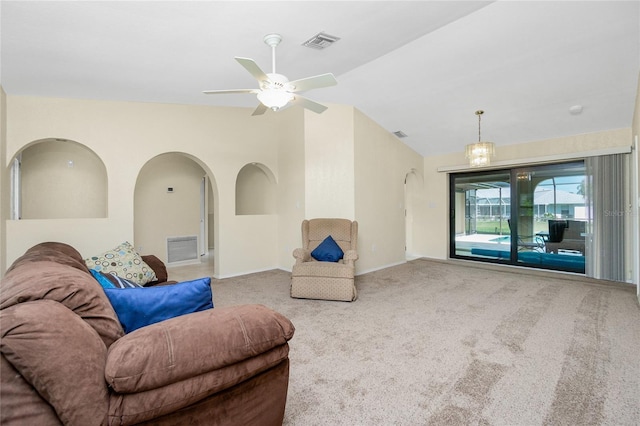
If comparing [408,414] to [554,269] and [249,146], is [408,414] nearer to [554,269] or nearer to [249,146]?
[249,146]

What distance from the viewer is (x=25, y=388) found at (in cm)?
87

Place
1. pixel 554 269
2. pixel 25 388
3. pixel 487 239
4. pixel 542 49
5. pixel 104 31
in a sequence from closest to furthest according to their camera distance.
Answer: pixel 25 388, pixel 104 31, pixel 542 49, pixel 554 269, pixel 487 239

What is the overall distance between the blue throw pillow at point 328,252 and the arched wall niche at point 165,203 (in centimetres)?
211

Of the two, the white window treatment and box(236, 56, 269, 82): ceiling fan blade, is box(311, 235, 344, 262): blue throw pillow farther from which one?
the white window treatment

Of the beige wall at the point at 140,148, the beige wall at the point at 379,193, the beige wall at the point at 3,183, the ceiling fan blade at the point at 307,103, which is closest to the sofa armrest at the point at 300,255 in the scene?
the beige wall at the point at 379,193

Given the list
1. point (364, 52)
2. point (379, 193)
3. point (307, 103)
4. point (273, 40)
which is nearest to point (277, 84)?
point (273, 40)

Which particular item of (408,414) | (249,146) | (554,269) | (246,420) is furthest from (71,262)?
(554,269)

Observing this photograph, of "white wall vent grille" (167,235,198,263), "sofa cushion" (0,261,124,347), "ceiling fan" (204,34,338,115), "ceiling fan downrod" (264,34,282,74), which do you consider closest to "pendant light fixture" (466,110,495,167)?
"ceiling fan" (204,34,338,115)

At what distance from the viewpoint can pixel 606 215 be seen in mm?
4695

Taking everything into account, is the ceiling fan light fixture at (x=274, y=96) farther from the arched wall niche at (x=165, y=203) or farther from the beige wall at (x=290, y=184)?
the arched wall niche at (x=165, y=203)

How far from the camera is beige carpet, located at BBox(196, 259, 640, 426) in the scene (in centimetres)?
177

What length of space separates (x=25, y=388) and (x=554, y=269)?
6700 millimetres

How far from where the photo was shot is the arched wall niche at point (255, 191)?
19.6 feet

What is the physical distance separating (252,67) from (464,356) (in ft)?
8.94
